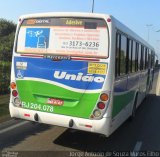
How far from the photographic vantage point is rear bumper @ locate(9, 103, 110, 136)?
24.6 feet

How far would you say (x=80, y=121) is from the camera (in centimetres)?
761

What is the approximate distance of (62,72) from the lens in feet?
25.9

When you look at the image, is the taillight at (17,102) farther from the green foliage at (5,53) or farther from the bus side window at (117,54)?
the green foliage at (5,53)

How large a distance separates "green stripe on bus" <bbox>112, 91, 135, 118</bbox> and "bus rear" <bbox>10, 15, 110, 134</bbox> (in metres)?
0.52

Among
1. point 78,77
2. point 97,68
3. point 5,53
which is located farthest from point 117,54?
point 5,53

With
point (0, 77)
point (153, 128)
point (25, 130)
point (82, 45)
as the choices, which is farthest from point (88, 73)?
point (0, 77)

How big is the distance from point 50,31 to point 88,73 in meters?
1.32

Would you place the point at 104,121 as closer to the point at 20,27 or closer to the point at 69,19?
the point at 69,19

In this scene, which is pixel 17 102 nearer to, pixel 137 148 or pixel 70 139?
pixel 70 139

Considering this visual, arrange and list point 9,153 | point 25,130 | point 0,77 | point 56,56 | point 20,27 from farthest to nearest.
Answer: point 0,77
point 25,130
point 20,27
point 56,56
point 9,153

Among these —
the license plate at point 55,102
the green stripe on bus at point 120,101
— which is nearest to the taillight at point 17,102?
Answer: the license plate at point 55,102

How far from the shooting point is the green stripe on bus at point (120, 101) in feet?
26.2

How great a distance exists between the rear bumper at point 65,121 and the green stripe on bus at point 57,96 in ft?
0.35

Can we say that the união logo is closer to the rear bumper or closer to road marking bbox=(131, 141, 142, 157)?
the rear bumper
